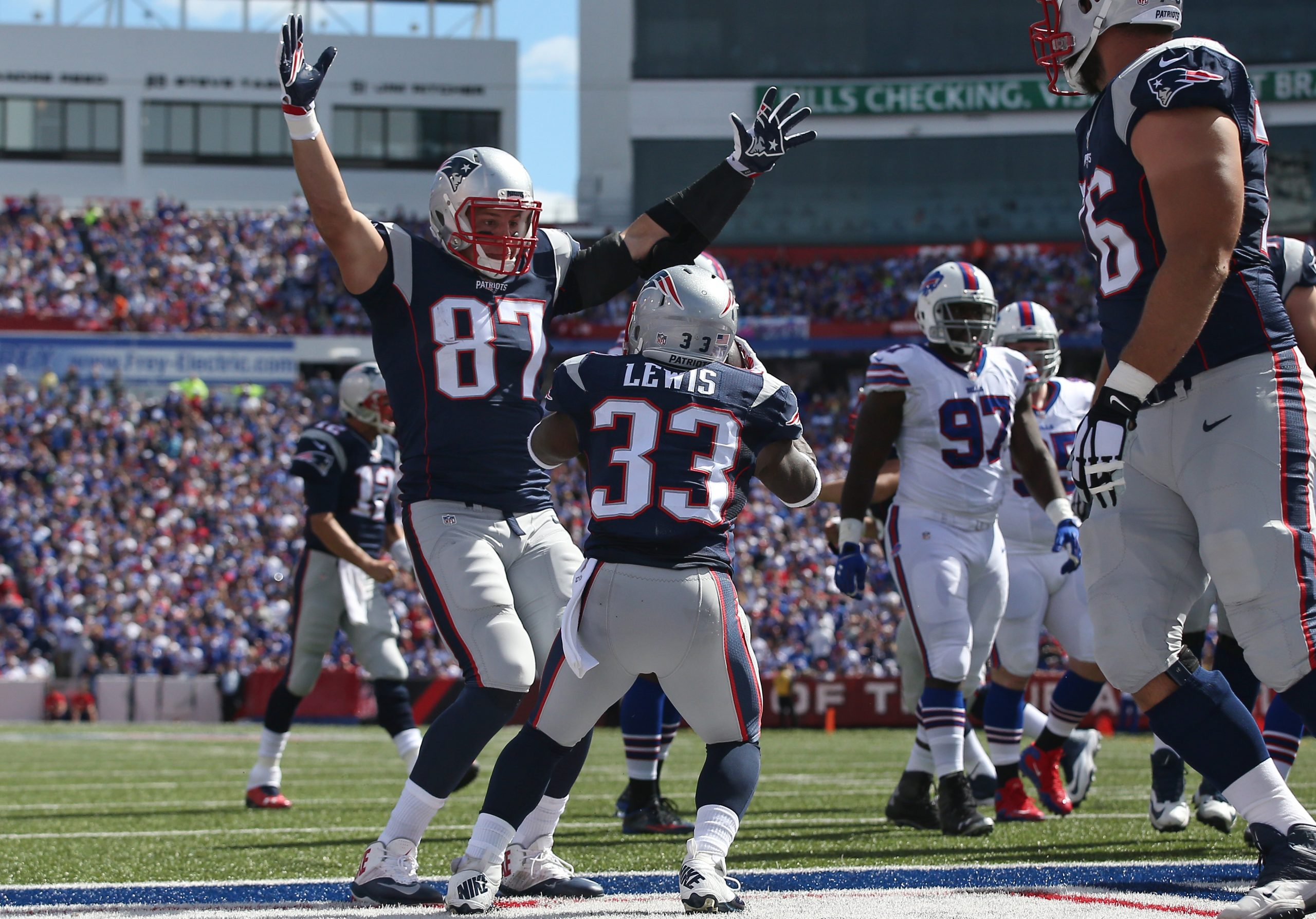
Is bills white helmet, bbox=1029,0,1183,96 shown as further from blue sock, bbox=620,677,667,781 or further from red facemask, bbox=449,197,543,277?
blue sock, bbox=620,677,667,781

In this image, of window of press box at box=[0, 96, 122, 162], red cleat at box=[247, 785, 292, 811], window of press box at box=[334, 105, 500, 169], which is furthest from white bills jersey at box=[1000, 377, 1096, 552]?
window of press box at box=[0, 96, 122, 162]

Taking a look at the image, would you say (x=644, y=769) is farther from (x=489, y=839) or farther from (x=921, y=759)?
(x=489, y=839)

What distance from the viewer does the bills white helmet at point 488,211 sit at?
4164 mm

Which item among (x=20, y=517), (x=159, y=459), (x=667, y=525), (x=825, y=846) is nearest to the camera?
(x=667, y=525)

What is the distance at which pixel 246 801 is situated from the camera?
23.9 feet

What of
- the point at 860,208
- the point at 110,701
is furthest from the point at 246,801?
the point at 860,208

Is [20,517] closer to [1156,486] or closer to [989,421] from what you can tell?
[989,421]

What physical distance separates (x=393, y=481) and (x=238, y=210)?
2553 centimetres

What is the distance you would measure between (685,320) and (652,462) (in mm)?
398

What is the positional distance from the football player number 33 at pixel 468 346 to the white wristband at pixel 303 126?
561 millimetres

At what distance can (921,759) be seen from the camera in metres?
5.82

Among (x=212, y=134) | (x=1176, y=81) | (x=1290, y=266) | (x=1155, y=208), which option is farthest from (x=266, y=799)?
(x=212, y=134)

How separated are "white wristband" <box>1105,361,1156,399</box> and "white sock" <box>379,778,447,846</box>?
6.38 feet

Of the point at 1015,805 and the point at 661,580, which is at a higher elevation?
the point at 661,580
